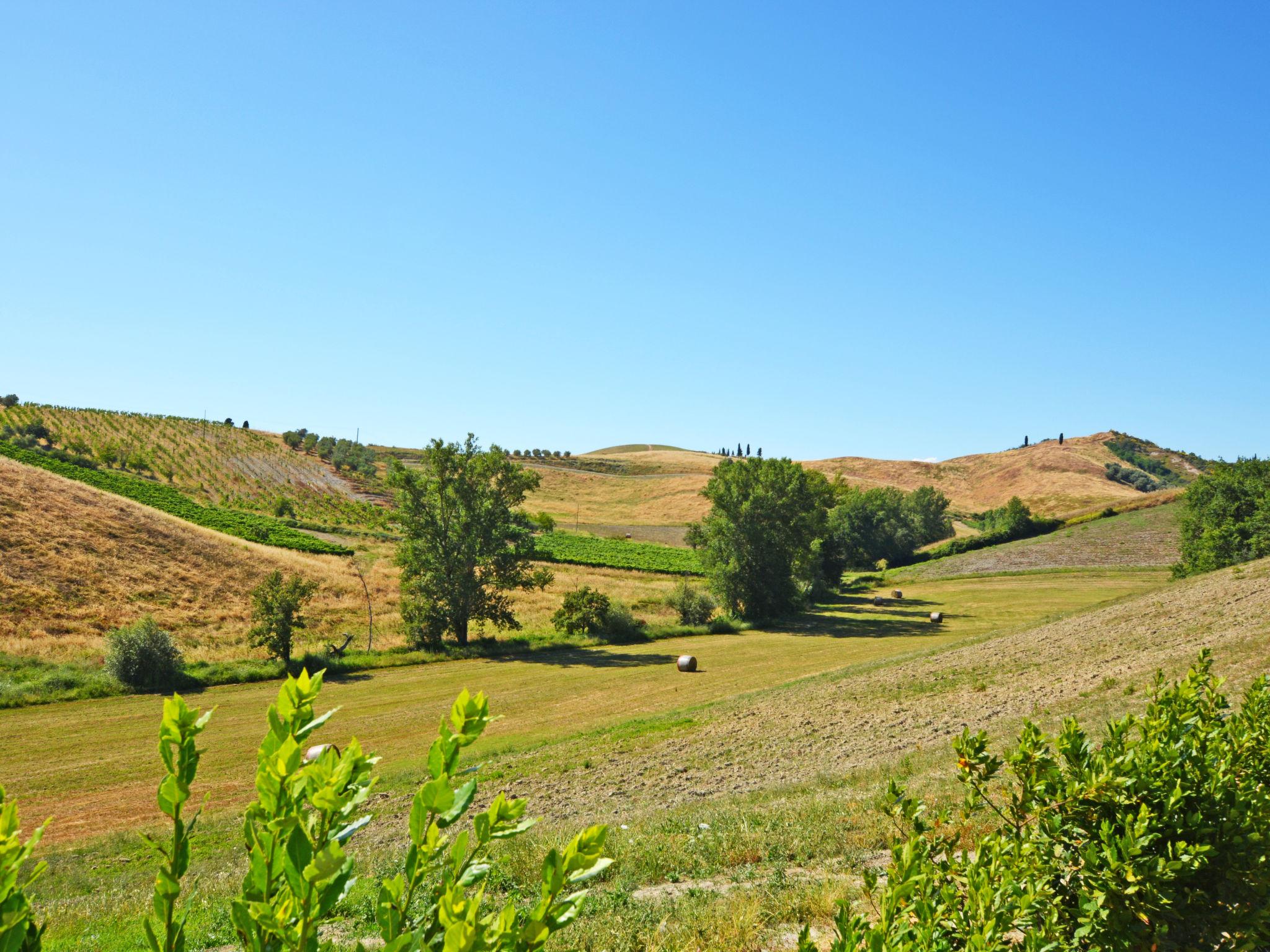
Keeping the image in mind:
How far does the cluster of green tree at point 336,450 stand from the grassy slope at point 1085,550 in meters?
93.0

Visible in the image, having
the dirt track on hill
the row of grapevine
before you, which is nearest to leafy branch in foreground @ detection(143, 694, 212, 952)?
the dirt track on hill

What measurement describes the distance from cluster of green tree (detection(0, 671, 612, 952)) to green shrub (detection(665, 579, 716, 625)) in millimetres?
55258

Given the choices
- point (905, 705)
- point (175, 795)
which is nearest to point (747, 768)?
point (905, 705)

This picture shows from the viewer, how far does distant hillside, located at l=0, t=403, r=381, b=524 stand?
9281 centimetres

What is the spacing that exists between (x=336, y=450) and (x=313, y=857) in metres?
A: 148

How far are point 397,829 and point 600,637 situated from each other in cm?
3457

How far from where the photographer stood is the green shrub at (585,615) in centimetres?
5016

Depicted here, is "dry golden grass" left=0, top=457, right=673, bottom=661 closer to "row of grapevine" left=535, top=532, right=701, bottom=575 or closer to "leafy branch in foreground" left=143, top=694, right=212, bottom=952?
"row of grapevine" left=535, top=532, right=701, bottom=575

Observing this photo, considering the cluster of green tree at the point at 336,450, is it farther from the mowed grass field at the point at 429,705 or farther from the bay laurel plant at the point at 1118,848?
the bay laurel plant at the point at 1118,848

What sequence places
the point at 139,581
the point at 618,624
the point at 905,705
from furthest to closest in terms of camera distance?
the point at 618,624 < the point at 139,581 < the point at 905,705

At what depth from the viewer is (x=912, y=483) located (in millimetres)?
173750

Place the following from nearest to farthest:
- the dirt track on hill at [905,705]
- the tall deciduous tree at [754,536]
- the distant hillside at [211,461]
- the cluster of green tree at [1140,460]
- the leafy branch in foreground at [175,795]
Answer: the leafy branch in foreground at [175,795] → the dirt track on hill at [905,705] → the tall deciduous tree at [754,536] → the distant hillside at [211,461] → the cluster of green tree at [1140,460]

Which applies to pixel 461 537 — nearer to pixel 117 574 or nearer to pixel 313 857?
pixel 117 574

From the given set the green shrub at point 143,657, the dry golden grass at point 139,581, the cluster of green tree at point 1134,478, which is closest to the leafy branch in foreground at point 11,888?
the green shrub at point 143,657
